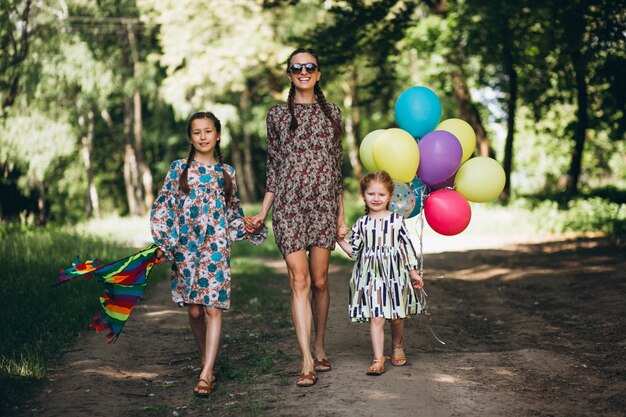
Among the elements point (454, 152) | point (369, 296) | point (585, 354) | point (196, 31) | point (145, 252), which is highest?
point (196, 31)

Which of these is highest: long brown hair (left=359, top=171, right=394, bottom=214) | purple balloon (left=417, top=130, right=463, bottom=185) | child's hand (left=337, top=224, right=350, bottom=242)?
purple balloon (left=417, top=130, right=463, bottom=185)

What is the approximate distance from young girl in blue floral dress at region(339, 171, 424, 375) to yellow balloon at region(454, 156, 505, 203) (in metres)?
0.83

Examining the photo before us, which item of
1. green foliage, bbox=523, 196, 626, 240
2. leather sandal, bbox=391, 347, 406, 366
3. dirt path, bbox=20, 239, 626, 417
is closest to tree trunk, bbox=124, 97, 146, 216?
green foliage, bbox=523, 196, 626, 240

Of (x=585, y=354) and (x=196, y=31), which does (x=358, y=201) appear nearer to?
(x=196, y=31)

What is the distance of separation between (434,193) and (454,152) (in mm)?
420

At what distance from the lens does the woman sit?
19.2ft

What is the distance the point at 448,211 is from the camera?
6398 mm

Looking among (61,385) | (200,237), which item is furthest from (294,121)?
(61,385)

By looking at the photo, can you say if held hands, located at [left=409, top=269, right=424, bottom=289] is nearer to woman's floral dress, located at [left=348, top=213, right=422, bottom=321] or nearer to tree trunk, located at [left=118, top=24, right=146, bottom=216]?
woman's floral dress, located at [left=348, top=213, right=422, bottom=321]

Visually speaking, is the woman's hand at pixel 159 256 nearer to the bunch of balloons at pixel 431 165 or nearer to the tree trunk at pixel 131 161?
the bunch of balloons at pixel 431 165

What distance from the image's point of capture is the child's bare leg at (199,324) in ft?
19.8

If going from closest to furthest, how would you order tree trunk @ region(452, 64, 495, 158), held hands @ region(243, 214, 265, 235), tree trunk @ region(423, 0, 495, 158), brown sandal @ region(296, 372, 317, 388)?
brown sandal @ region(296, 372, 317, 388)
held hands @ region(243, 214, 265, 235)
tree trunk @ region(423, 0, 495, 158)
tree trunk @ region(452, 64, 495, 158)

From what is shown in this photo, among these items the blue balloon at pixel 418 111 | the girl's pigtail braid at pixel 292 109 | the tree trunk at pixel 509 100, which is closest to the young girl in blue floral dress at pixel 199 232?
the girl's pigtail braid at pixel 292 109

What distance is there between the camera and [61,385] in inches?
237
